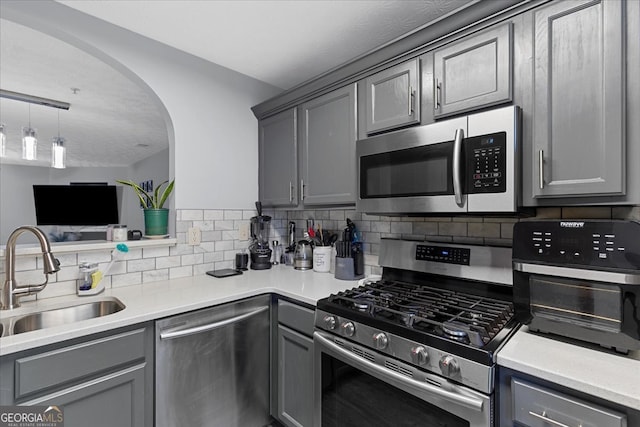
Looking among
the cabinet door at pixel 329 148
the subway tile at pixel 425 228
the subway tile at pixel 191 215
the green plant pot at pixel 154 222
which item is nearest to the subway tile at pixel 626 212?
the subway tile at pixel 425 228

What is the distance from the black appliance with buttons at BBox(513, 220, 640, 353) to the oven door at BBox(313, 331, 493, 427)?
0.37 meters

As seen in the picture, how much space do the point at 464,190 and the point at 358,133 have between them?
0.71 m

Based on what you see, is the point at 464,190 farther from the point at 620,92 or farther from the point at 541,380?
the point at 541,380

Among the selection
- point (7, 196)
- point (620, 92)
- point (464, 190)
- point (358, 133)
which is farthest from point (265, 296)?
point (7, 196)

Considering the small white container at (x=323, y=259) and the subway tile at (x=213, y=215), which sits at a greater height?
the subway tile at (x=213, y=215)

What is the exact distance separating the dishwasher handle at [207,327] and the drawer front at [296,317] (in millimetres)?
121

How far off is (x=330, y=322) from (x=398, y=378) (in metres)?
0.37

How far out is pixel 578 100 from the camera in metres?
1.05

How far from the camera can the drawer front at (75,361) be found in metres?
1.07

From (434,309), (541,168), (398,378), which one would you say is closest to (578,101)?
(541,168)

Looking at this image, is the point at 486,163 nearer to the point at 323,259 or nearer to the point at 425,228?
the point at 425,228

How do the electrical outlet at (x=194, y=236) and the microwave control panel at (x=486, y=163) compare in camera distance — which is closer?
the microwave control panel at (x=486, y=163)

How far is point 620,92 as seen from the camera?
97cm

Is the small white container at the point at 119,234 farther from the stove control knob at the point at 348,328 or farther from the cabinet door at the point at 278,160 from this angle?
the stove control knob at the point at 348,328
